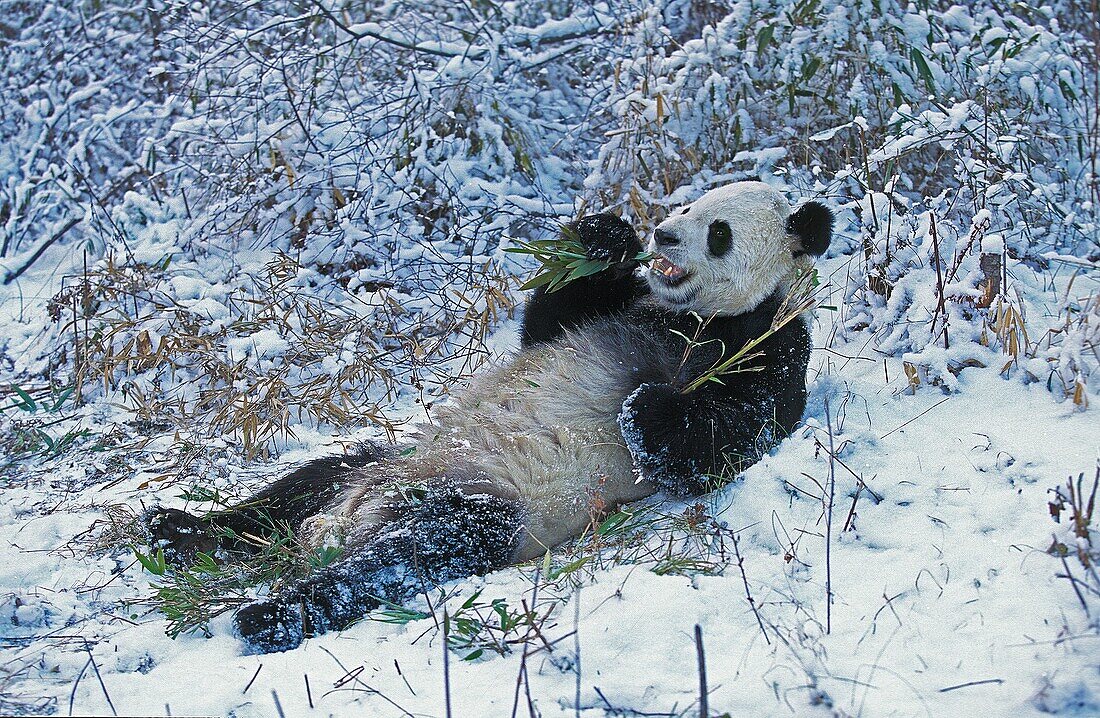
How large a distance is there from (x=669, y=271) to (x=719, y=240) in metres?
0.23

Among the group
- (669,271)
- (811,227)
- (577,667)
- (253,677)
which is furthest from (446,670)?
(811,227)

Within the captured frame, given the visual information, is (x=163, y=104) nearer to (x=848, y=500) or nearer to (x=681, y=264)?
(x=681, y=264)

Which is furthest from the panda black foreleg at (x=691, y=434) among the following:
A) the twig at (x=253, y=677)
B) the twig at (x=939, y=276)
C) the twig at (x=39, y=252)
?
the twig at (x=39, y=252)

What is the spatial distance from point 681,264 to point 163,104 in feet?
17.1

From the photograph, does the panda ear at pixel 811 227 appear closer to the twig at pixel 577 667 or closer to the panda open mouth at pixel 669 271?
the panda open mouth at pixel 669 271

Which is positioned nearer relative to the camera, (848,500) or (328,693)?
(328,693)

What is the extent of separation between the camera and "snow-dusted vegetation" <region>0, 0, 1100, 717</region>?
89.2 inches

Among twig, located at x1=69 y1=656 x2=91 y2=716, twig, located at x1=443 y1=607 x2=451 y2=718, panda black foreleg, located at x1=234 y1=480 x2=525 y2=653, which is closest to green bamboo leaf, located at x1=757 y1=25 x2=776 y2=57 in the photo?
panda black foreleg, located at x1=234 y1=480 x2=525 y2=653

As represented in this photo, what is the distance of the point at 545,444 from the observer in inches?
Answer: 133

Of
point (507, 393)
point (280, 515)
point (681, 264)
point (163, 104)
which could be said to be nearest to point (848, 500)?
point (681, 264)

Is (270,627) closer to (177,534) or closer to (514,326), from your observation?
(177,534)

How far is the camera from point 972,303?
377cm

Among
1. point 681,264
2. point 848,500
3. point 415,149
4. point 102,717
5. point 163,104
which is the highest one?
point 163,104

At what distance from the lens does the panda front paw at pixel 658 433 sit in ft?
10.2
